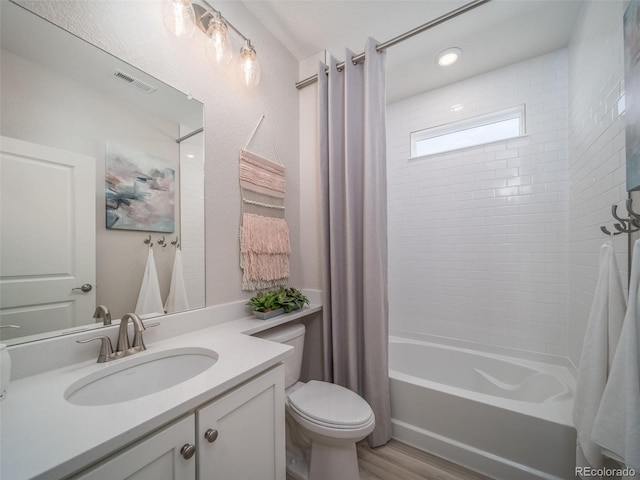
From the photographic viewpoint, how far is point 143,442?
59cm

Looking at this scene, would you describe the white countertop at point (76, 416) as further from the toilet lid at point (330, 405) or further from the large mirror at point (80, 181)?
the toilet lid at point (330, 405)

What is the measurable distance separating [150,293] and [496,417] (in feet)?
6.09

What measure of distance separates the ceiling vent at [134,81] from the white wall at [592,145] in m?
2.09

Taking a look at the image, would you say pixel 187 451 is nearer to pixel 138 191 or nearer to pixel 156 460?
pixel 156 460

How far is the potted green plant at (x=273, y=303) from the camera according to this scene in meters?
1.46

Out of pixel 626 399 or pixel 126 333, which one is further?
pixel 126 333

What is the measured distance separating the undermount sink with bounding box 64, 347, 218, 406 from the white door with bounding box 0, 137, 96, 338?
0.72 feet

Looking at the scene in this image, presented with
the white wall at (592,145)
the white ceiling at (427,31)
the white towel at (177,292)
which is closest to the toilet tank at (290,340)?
the white towel at (177,292)

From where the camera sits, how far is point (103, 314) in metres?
0.96

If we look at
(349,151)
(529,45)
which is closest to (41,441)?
(349,151)

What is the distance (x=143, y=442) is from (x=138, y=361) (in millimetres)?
425

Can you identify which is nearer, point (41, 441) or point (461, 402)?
point (41, 441)

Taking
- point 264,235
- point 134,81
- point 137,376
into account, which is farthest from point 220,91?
point 137,376

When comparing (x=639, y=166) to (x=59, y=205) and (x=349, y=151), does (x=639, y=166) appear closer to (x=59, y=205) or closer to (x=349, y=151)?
(x=349, y=151)
